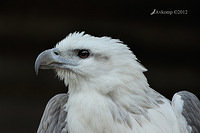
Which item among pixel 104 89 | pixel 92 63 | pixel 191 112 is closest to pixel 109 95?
pixel 104 89

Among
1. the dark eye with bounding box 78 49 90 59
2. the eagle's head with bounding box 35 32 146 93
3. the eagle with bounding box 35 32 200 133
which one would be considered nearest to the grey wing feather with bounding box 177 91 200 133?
the eagle with bounding box 35 32 200 133

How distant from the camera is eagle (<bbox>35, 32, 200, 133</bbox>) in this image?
224 cm

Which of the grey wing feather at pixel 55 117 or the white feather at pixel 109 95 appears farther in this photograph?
the grey wing feather at pixel 55 117

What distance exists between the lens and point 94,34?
4102mm

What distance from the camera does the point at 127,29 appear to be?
4055mm

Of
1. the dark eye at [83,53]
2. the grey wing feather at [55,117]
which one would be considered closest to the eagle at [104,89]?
the dark eye at [83,53]

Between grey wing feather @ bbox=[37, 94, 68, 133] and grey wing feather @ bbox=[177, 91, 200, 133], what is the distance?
0.75 m

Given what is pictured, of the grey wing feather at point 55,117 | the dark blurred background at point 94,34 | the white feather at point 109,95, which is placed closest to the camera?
the white feather at point 109,95

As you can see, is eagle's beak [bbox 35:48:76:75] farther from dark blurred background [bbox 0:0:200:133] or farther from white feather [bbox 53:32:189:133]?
dark blurred background [bbox 0:0:200:133]

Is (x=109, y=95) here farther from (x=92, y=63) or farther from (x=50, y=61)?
(x=50, y=61)

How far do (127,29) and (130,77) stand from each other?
5.89ft

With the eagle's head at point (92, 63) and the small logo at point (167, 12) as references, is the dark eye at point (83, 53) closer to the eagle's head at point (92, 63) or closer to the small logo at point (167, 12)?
the eagle's head at point (92, 63)

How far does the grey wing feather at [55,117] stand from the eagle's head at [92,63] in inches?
11.8

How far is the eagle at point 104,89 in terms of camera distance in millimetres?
2244
